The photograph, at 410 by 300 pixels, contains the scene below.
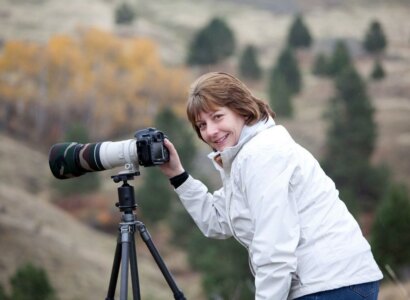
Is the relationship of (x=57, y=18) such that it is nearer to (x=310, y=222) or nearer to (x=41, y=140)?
(x=41, y=140)

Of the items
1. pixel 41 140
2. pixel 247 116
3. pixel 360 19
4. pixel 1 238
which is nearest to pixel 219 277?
pixel 1 238

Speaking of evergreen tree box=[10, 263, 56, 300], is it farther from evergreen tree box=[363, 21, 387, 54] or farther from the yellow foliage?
evergreen tree box=[363, 21, 387, 54]

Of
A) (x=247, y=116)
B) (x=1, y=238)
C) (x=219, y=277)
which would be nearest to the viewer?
(x=247, y=116)

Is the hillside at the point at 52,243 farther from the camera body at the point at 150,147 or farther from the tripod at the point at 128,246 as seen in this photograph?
the camera body at the point at 150,147

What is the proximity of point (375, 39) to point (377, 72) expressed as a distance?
2.41 m

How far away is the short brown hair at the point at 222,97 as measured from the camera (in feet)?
7.35

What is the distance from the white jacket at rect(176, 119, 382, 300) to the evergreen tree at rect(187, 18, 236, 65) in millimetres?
37006

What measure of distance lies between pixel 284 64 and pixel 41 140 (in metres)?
12.4

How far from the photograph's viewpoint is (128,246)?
2635 mm

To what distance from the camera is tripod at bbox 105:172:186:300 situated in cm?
262

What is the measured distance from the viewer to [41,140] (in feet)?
114

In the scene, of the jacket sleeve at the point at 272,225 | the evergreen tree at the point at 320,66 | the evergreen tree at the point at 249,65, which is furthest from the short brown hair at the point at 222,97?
the evergreen tree at the point at 249,65

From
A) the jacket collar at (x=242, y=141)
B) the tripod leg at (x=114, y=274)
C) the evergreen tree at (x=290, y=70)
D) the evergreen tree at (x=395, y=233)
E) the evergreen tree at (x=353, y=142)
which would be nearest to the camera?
the jacket collar at (x=242, y=141)

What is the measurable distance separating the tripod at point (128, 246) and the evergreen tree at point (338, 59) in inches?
1283
